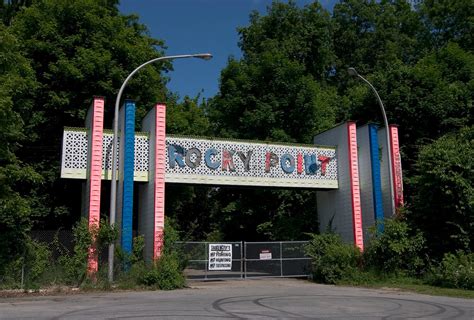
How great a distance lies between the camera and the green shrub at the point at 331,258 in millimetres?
22938

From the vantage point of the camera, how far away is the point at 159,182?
21.4 meters

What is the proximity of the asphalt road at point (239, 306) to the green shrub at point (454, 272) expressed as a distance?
9.43 feet

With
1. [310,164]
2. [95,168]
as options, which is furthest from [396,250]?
[95,168]

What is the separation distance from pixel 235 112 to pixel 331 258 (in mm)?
16183

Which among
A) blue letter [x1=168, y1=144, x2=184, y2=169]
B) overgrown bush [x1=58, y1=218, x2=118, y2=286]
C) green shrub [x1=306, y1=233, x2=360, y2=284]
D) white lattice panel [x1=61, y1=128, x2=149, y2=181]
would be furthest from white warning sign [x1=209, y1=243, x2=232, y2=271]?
overgrown bush [x1=58, y1=218, x2=118, y2=286]

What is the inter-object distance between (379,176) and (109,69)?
14.8 meters

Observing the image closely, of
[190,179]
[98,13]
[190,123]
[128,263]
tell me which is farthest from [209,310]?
[190,123]

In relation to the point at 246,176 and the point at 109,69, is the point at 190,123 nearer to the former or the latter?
the point at 109,69

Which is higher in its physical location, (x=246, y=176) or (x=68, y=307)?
(x=246, y=176)

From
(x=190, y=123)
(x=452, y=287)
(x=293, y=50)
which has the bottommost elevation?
(x=452, y=287)

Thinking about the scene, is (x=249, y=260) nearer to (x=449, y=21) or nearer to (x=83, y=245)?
(x=83, y=245)

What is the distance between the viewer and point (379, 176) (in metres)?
25.2

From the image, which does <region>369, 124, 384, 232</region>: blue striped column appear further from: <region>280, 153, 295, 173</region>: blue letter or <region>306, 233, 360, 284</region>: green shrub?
<region>280, 153, 295, 173</region>: blue letter

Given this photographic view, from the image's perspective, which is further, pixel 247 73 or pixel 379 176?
pixel 247 73
